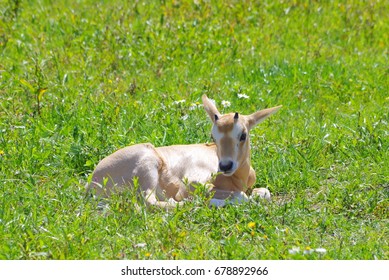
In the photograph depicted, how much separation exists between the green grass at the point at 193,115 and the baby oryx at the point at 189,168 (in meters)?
0.32

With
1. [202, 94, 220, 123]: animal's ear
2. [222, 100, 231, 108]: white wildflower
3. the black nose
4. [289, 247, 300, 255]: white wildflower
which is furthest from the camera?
[222, 100, 231, 108]: white wildflower

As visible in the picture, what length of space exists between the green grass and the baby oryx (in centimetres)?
32

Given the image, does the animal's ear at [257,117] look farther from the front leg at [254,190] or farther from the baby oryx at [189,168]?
the front leg at [254,190]

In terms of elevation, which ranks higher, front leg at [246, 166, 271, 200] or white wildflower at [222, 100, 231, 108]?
white wildflower at [222, 100, 231, 108]

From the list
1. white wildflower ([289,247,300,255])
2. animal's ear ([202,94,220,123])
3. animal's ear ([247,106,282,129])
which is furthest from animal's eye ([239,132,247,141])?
white wildflower ([289,247,300,255])

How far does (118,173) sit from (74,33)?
5.03 metres

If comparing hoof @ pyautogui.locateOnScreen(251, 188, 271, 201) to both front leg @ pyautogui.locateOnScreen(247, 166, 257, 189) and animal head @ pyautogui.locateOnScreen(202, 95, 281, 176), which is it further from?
animal head @ pyautogui.locateOnScreen(202, 95, 281, 176)

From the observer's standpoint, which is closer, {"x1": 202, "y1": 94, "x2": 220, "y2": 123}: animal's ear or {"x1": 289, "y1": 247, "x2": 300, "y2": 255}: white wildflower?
{"x1": 289, "y1": 247, "x2": 300, "y2": 255}: white wildflower

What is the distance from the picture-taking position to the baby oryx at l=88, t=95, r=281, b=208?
8859mm

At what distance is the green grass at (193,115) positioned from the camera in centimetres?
787

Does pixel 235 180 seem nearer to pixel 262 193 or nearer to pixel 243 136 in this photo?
pixel 262 193

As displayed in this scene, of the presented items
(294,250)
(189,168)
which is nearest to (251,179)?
(189,168)
